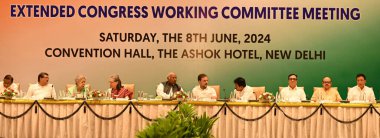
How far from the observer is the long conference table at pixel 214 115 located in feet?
24.4

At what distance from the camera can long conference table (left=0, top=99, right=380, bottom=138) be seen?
7.43 m

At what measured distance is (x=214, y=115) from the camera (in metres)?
7.51

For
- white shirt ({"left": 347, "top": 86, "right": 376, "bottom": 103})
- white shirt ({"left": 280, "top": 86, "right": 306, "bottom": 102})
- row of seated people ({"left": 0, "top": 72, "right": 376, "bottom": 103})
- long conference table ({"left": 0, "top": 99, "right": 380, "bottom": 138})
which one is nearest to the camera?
long conference table ({"left": 0, "top": 99, "right": 380, "bottom": 138})

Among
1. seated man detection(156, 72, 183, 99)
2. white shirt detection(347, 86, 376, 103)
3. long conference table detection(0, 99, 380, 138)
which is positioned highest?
seated man detection(156, 72, 183, 99)

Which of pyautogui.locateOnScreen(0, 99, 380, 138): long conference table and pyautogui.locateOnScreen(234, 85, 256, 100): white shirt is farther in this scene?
pyautogui.locateOnScreen(234, 85, 256, 100): white shirt

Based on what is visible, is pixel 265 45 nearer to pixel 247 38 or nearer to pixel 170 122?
pixel 247 38

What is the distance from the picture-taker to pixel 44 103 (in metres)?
7.55

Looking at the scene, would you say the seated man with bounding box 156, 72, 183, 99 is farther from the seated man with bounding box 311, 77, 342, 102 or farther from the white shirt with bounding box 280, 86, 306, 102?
the seated man with bounding box 311, 77, 342, 102

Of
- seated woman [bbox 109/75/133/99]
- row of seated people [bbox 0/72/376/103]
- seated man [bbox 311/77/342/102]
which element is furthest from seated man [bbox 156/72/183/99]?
seated man [bbox 311/77/342/102]

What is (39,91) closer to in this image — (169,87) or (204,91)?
(169,87)

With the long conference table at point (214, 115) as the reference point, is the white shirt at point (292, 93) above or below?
above

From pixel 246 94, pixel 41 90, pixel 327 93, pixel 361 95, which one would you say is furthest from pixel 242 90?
pixel 41 90

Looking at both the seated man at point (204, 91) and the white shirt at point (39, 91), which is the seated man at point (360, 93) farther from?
the white shirt at point (39, 91)

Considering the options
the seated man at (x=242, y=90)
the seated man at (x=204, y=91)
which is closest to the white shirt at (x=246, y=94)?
the seated man at (x=242, y=90)
